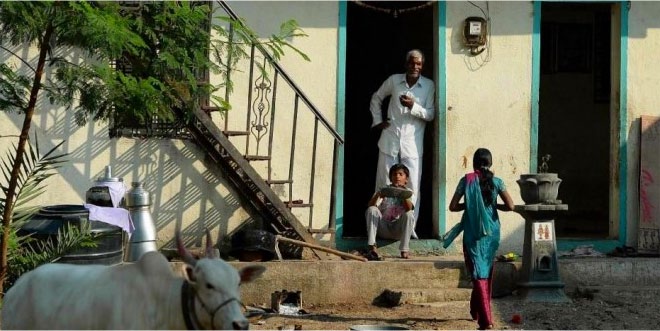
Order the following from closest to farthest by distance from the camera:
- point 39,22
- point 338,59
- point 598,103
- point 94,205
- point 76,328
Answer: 1. point 76,328
2. point 39,22
3. point 94,205
4. point 338,59
5. point 598,103

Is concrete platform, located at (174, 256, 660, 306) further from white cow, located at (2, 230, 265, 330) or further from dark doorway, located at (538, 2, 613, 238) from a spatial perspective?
white cow, located at (2, 230, 265, 330)

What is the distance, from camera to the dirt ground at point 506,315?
983cm

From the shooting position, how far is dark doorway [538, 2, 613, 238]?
583 inches

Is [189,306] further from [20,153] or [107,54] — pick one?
[20,153]

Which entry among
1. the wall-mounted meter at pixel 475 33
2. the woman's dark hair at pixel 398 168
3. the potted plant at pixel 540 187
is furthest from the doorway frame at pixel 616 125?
the woman's dark hair at pixel 398 168

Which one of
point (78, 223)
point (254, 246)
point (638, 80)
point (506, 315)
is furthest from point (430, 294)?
point (78, 223)

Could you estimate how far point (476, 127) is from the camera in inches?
470

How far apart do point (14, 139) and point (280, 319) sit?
329 cm

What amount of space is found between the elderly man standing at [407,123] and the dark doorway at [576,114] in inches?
137

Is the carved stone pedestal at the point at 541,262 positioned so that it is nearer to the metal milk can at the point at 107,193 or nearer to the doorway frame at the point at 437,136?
the doorway frame at the point at 437,136

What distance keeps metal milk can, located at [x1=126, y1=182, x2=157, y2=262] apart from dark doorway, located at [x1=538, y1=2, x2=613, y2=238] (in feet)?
21.5

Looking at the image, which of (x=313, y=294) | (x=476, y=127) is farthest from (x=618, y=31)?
(x=313, y=294)

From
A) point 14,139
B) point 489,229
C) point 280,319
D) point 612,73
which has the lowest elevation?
point 280,319

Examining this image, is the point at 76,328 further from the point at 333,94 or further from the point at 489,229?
the point at 333,94
